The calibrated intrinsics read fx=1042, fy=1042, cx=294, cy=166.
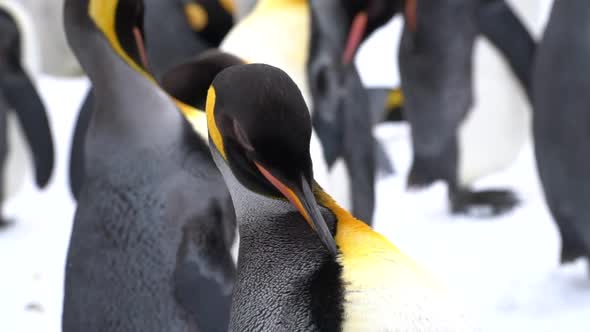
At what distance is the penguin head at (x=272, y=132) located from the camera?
108 cm

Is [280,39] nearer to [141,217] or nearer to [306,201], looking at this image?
[141,217]

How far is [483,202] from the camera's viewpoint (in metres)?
3.47

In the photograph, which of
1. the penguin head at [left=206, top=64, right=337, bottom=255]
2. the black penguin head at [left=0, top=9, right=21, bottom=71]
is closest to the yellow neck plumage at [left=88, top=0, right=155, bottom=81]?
the penguin head at [left=206, top=64, right=337, bottom=255]

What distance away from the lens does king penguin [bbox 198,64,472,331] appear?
1063 millimetres

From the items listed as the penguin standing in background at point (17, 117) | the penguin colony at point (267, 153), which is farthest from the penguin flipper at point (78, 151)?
the penguin standing in background at point (17, 117)

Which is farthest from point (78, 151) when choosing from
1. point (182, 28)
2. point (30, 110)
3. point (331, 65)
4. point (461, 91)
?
point (461, 91)

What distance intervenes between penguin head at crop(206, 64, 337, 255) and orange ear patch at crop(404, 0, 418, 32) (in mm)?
2153

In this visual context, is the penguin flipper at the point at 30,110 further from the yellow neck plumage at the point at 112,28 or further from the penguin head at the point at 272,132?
the penguin head at the point at 272,132

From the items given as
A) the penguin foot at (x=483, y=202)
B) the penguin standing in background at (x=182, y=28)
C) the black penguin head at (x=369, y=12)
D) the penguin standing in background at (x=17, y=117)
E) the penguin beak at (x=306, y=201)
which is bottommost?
the penguin foot at (x=483, y=202)

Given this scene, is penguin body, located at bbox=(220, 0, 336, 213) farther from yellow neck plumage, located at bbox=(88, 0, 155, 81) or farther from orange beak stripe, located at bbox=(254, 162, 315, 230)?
orange beak stripe, located at bbox=(254, 162, 315, 230)

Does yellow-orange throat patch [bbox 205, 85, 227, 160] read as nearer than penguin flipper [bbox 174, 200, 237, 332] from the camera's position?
Yes

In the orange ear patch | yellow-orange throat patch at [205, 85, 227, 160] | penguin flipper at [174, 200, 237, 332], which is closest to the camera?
yellow-orange throat patch at [205, 85, 227, 160]

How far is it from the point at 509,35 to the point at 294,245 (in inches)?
94.8

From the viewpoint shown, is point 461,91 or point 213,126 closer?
point 213,126
